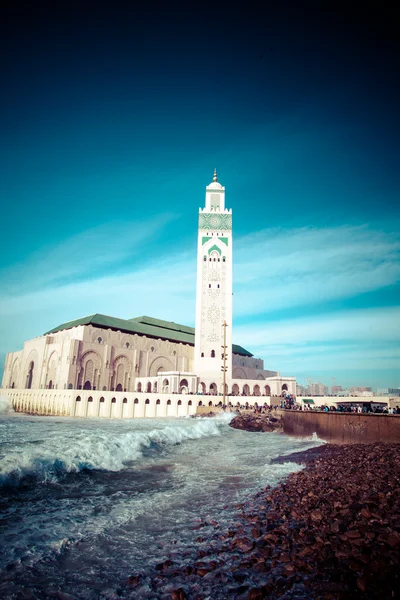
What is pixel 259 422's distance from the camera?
29.8 metres

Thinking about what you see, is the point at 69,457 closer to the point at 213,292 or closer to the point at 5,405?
the point at 213,292

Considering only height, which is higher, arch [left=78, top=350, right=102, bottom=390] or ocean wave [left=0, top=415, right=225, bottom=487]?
arch [left=78, top=350, right=102, bottom=390]

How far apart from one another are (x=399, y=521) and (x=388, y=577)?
1.62 m

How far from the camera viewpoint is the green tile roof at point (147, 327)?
5322cm

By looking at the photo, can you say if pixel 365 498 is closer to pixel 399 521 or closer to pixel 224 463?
pixel 399 521

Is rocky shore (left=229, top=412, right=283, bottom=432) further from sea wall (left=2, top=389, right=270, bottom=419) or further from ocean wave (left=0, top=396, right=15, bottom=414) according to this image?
ocean wave (left=0, top=396, right=15, bottom=414)

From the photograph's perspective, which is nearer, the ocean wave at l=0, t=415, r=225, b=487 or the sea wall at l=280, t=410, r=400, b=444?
the ocean wave at l=0, t=415, r=225, b=487

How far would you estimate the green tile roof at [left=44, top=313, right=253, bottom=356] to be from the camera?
175 feet

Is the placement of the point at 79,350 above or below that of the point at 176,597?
above

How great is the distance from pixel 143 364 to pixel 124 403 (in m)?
13.5

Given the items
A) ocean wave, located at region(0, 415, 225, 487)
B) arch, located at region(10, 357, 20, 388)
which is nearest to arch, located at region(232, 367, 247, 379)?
arch, located at region(10, 357, 20, 388)

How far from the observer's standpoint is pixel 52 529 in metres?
5.48

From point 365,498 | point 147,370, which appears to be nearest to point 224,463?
point 365,498

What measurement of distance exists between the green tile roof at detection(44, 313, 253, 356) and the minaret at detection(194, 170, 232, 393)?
1211 centimetres
